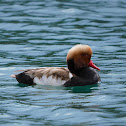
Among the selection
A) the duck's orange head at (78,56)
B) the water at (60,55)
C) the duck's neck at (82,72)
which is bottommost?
the water at (60,55)

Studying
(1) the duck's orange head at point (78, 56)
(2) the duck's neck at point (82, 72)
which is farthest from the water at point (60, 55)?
(1) the duck's orange head at point (78, 56)

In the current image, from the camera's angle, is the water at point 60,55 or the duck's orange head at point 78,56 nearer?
the water at point 60,55

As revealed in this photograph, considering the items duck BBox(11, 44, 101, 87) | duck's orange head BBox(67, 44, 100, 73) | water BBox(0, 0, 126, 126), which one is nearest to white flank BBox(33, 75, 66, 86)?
duck BBox(11, 44, 101, 87)

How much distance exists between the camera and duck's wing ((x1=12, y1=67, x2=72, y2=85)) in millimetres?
10602

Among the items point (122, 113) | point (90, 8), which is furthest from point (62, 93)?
point (90, 8)

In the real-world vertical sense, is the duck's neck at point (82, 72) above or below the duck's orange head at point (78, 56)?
below

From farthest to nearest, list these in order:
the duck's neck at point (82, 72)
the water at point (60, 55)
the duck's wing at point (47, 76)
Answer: the duck's neck at point (82, 72) < the duck's wing at point (47, 76) < the water at point (60, 55)

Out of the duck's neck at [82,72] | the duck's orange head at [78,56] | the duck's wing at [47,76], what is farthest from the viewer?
the duck's neck at [82,72]

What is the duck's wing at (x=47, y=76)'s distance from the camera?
10.6 m

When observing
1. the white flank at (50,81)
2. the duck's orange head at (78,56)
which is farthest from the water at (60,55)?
the duck's orange head at (78,56)

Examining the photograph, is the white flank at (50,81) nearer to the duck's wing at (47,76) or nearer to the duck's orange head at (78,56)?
the duck's wing at (47,76)

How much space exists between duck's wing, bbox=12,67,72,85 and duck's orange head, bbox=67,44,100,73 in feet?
0.56

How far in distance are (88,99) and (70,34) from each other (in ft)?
21.8

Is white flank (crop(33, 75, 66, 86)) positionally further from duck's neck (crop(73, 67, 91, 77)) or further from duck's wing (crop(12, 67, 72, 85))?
duck's neck (crop(73, 67, 91, 77))
